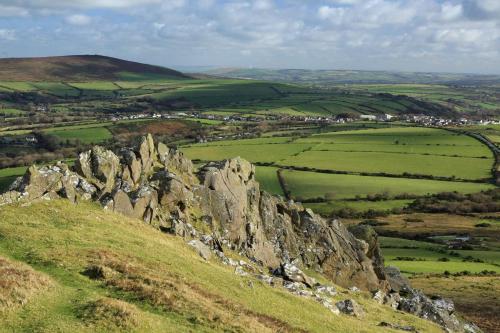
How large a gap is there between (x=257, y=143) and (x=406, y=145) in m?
55.4

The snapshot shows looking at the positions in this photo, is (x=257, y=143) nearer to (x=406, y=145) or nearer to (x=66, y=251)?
(x=406, y=145)

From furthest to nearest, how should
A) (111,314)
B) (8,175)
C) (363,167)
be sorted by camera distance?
(363,167), (8,175), (111,314)

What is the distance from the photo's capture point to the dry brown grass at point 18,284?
2351cm

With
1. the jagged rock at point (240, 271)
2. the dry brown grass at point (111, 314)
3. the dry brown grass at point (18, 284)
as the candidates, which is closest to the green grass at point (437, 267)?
the jagged rock at point (240, 271)

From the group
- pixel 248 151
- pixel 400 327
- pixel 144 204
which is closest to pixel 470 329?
pixel 400 327

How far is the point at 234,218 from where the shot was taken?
4959 centimetres

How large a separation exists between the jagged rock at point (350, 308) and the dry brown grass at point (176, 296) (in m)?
11.3

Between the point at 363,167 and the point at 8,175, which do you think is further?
the point at 363,167

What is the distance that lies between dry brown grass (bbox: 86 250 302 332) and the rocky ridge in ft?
33.8

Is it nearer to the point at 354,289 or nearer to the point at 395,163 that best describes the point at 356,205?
the point at 395,163

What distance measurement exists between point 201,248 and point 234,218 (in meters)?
8.54

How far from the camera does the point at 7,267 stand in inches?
1049

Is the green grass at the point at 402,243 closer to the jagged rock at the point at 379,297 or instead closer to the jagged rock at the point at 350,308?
the jagged rock at the point at 379,297

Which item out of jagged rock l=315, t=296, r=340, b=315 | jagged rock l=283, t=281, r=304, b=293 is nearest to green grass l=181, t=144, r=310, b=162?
jagged rock l=283, t=281, r=304, b=293
